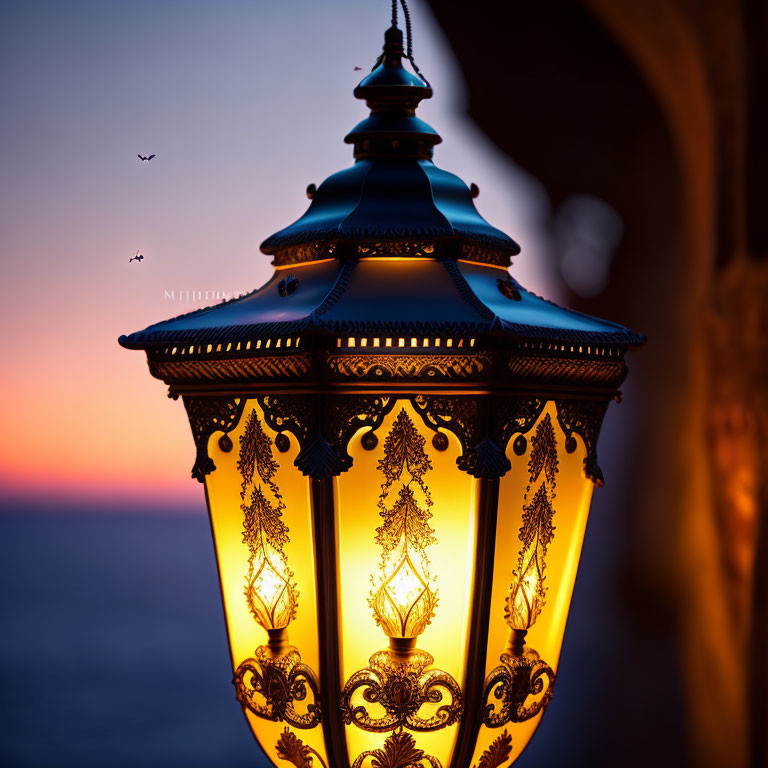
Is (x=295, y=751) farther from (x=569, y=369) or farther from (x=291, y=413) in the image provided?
(x=569, y=369)

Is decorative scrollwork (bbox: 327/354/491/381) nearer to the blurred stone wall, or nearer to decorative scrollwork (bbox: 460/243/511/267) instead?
decorative scrollwork (bbox: 460/243/511/267)

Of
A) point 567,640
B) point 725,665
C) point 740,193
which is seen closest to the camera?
point 740,193

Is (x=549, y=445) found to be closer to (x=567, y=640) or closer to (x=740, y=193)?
(x=740, y=193)

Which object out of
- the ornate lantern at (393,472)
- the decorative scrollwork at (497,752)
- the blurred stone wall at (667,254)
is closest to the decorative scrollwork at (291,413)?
→ the ornate lantern at (393,472)

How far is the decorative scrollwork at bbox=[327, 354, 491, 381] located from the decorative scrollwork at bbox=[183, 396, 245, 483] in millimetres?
136

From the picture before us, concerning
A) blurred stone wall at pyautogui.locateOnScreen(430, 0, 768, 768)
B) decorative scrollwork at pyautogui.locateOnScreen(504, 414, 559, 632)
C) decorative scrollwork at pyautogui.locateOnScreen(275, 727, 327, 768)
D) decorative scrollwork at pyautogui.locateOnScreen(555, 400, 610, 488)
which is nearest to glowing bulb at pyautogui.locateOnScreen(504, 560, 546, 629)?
decorative scrollwork at pyautogui.locateOnScreen(504, 414, 559, 632)

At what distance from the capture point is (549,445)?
2.98 ft

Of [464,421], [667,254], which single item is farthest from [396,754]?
[667,254]

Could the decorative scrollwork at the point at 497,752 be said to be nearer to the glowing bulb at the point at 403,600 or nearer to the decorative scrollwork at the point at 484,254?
the glowing bulb at the point at 403,600

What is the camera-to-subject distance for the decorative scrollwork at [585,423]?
0.93 metres

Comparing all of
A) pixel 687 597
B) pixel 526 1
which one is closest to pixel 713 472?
pixel 687 597

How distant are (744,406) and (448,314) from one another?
1.33 metres

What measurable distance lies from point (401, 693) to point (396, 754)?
73mm

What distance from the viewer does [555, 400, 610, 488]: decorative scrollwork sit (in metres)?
0.93
